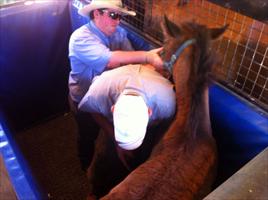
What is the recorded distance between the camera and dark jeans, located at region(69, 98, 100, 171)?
1.47 m

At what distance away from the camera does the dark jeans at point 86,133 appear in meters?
1.47

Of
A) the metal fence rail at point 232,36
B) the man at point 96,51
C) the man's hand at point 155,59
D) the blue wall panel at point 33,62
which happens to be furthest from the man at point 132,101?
the blue wall panel at point 33,62

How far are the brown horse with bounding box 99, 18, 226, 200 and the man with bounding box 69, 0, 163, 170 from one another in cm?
16

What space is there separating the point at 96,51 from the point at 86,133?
0.48 meters

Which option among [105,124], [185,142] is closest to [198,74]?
[185,142]

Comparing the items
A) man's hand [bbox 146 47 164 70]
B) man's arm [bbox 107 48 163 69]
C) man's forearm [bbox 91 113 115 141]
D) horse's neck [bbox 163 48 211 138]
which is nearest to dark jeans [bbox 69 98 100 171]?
man's forearm [bbox 91 113 115 141]

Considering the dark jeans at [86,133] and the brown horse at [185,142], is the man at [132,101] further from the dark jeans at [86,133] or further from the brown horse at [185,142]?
the dark jeans at [86,133]

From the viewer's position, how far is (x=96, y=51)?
4.32 ft

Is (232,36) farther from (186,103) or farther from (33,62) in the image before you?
(33,62)

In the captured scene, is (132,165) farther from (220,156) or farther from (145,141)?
(220,156)

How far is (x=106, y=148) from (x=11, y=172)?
1.79 feet

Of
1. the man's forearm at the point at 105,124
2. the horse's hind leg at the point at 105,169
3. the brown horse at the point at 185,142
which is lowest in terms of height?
the horse's hind leg at the point at 105,169

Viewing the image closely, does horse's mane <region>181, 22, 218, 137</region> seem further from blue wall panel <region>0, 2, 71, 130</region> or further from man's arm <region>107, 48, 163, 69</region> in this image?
blue wall panel <region>0, 2, 71, 130</region>

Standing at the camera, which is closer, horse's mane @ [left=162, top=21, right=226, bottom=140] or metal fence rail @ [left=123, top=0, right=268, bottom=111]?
horse's mane @ [left=162, top=21, right=226, bottom=140]
